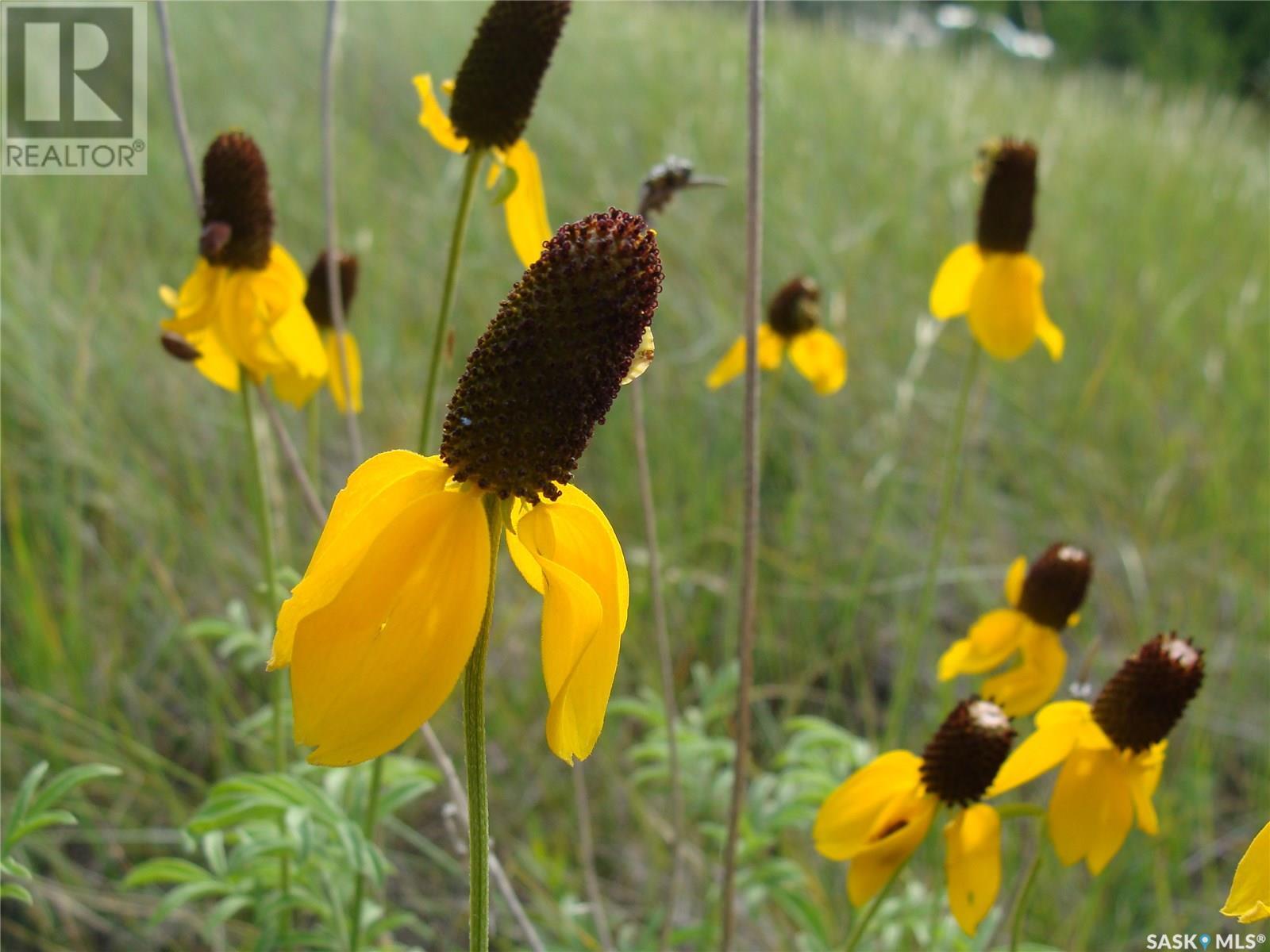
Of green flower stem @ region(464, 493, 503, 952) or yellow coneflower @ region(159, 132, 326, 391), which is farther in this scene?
yellow coneflower @ region(159, 132, 326, 391)

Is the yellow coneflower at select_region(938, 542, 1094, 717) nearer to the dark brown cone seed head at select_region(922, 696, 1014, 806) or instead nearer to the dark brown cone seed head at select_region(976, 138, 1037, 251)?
the dark brown cone seed head at select_region(922, 696, 1014, 806)

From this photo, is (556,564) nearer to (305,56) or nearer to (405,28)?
(305,56)

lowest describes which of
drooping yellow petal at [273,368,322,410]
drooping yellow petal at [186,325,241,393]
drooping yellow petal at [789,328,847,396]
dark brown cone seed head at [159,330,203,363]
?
drooping yellow petal at [789,328,847,396]

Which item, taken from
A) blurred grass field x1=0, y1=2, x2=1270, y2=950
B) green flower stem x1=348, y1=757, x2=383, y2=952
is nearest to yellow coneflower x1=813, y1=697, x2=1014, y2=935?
green flower stem x1=348, y1=757, x2=383, y2=952

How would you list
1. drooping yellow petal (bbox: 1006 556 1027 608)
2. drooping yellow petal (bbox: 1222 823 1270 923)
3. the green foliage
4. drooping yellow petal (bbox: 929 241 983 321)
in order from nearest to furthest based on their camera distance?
drooping yellow petal (bbox: 1222 823 1270 923) → the green foliage → drooping yellow petal (bbox: 1006 556 1027 608) → drooping yellow petal (bbox: 929 241 983 321)

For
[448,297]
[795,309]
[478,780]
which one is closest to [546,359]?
[478,780]

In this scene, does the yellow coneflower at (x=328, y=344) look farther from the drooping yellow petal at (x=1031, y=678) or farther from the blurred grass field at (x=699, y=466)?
the drooping yellow petal at (x=1031, y=678)
